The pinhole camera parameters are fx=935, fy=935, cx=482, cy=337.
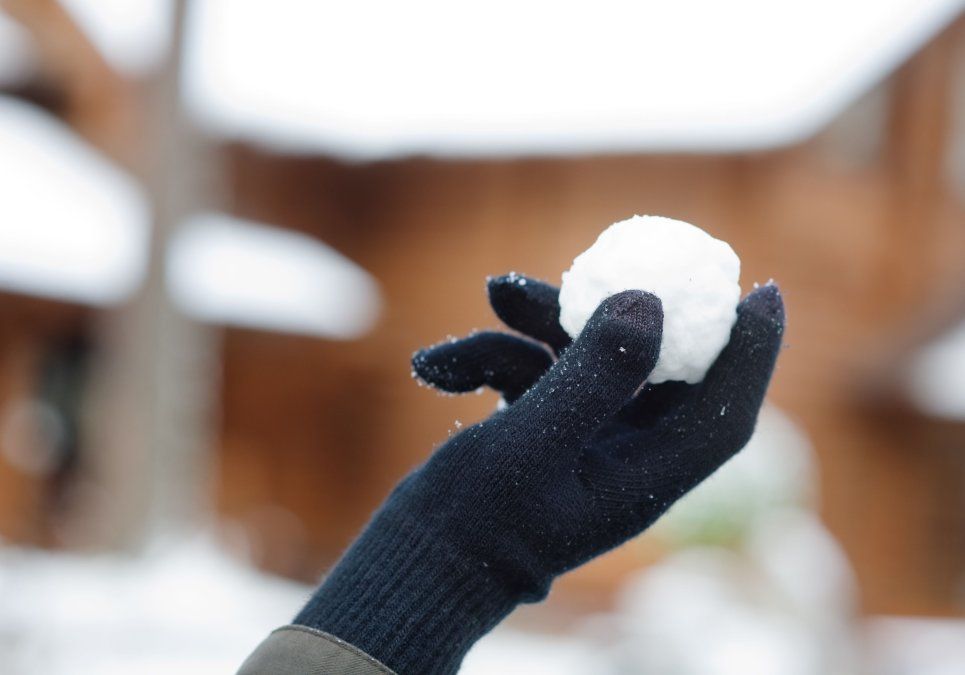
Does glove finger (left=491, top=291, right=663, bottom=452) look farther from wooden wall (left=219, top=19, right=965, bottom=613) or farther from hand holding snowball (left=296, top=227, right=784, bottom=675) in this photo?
wooden wall (left=219, top=19, right=965, bottom=613)

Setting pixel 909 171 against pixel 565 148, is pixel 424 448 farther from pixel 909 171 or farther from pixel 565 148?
pixel 909 171

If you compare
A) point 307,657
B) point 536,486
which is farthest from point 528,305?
point 307,657

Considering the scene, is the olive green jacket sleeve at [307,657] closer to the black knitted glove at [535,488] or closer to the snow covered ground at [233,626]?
the black knitted glove at [535,488]

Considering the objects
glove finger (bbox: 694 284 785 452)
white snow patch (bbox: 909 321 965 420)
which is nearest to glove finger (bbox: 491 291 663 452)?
glove finger (bbox: 694 284 785 452)

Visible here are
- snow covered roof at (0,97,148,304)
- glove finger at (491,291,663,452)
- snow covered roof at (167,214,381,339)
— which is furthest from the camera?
snow covered roof at (167,214,381,339)

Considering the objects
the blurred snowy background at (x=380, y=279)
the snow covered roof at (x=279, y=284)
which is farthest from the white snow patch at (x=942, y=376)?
the snow covered roof at (x=279, y=284)

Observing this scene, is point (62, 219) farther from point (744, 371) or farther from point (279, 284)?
point (744, 371)
